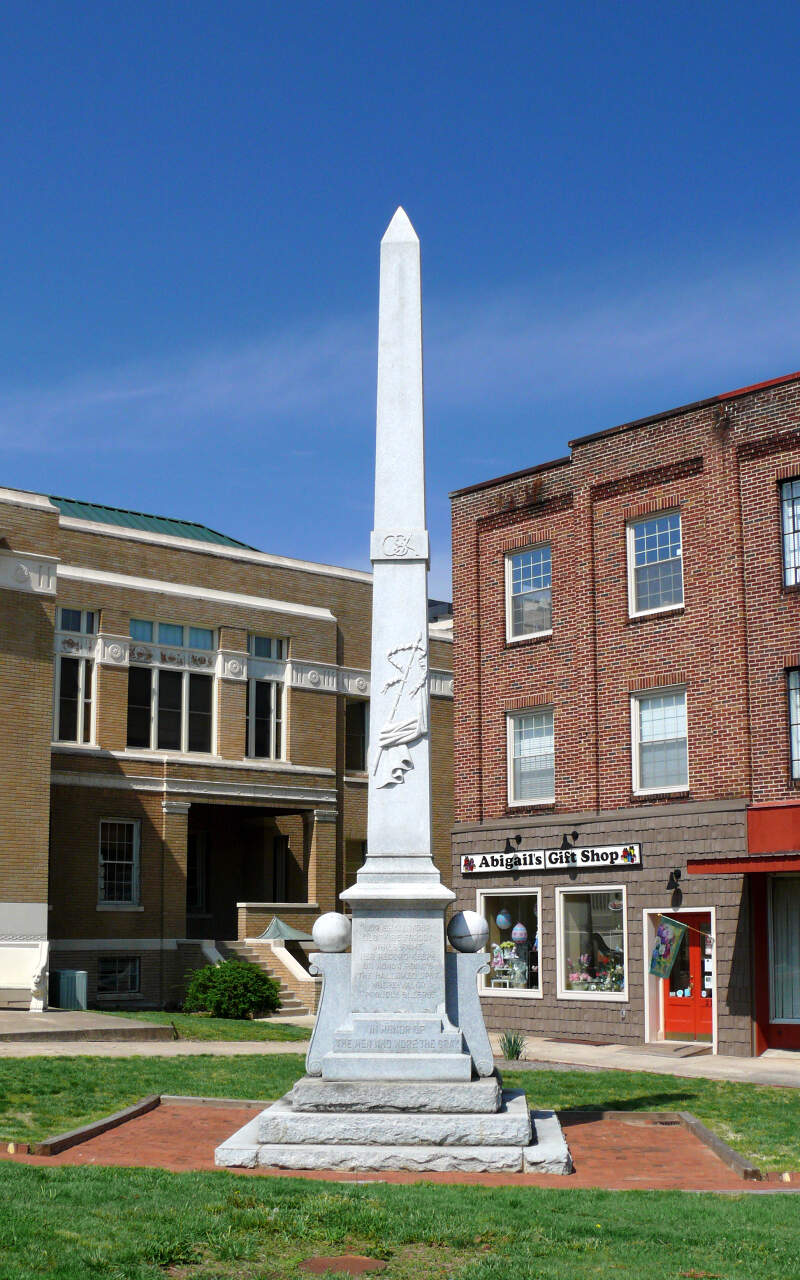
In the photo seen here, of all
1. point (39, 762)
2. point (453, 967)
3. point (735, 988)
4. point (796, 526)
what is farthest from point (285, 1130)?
point (39, 762)

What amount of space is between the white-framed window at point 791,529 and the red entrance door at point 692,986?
6082mm

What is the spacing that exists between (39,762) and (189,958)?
699 cm

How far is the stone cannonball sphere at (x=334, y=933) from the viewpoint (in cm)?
1249

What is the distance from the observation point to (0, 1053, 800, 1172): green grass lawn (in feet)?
44.1

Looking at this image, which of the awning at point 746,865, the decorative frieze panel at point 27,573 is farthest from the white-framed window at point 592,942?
the decorative frieze panel at point 27,573

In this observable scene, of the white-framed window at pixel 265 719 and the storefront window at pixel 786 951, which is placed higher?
the white-framed window at pixel 265 719

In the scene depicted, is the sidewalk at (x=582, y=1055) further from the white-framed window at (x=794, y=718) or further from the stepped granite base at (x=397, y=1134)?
the stepped granite base at (x=397, y=1134)

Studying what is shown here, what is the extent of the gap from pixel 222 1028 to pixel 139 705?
11.5 m

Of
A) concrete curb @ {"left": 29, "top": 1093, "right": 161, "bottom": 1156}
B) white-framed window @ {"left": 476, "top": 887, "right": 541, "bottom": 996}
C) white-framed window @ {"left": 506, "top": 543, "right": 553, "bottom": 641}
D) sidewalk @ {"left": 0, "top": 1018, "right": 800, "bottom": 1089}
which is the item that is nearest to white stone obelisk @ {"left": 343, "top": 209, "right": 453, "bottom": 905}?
concrete curb @ {"left": 29, "top": 1093, "right": 161, "bottom": 1156}

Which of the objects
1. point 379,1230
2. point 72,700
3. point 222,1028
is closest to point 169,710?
point 72,700

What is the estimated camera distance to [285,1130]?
11.1 metres

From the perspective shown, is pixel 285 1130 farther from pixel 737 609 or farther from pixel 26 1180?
pixel 737 609

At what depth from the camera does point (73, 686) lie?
33.8 m

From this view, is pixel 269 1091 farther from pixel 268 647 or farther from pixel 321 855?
pixel 268 647
